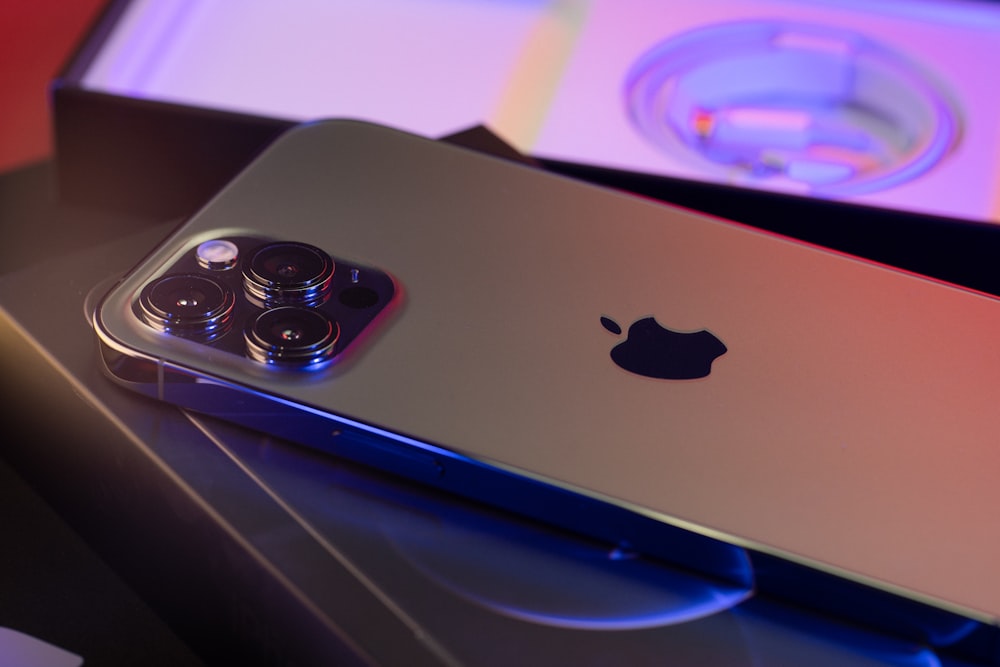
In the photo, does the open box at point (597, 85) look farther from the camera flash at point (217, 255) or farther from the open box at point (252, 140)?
the camera flash at point (217, 255)

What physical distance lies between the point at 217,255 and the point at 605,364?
15 centimetres

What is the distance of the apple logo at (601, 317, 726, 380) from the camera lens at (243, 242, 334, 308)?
11 centimetres

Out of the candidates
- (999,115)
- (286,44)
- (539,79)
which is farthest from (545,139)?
(999,115)

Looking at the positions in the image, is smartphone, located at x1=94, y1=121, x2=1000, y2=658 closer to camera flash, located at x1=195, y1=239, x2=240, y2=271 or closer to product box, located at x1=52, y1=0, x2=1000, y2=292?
camera flash, located at x1=195, y1=239, x2=240, y2=271

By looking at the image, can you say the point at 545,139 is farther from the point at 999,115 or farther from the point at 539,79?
the point at 999,115

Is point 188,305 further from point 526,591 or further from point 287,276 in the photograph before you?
point 526,591

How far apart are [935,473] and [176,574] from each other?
A: 0.27 m

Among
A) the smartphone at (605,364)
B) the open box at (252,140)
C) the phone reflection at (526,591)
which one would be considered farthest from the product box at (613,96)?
the phone reflection at (526,591)

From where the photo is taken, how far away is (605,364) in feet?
1.41

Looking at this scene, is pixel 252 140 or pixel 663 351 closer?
pixel 663 351

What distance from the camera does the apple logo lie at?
0.43m

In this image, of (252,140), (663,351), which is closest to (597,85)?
(252,140)

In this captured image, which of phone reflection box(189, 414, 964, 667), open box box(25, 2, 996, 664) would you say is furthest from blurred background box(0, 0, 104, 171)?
phone reflection box(189, 414, 964, 667)

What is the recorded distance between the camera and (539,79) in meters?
0.81
